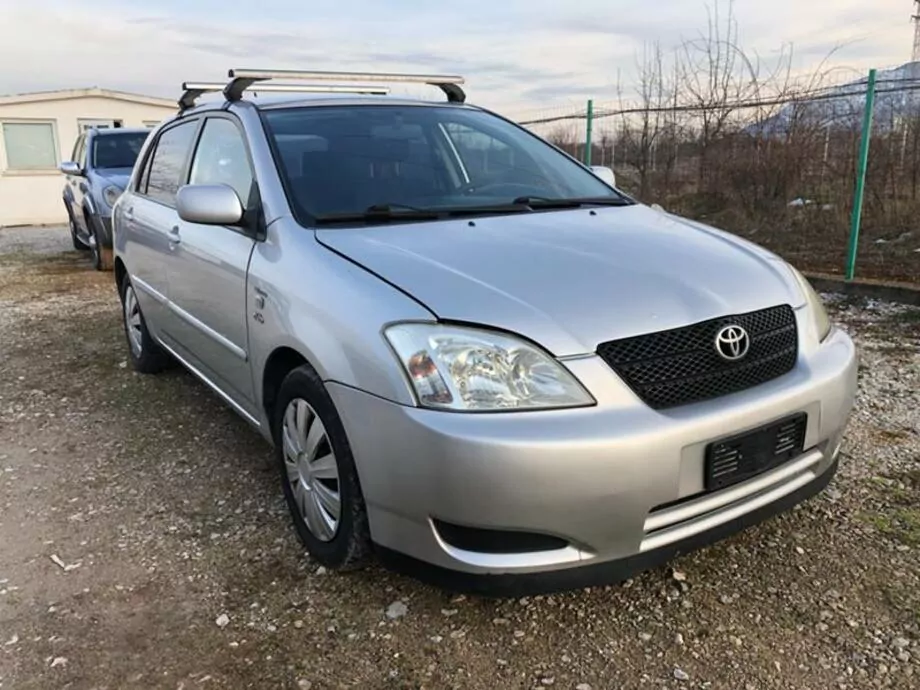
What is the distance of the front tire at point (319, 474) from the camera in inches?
90.6

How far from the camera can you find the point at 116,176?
920 centimetres

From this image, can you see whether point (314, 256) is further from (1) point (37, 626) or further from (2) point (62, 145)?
(2) point (62, 145)

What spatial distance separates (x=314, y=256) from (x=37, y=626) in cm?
144

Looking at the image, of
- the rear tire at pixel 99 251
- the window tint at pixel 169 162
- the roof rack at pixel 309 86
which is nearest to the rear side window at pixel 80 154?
the rear tire at pixel 99 251

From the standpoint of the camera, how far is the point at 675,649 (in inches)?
84.6

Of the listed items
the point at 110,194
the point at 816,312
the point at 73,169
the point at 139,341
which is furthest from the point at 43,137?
the point at 816,312

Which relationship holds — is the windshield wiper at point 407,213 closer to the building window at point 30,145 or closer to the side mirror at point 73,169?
the side mirror at point 73,169

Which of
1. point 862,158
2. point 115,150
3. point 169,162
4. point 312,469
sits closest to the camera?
point 312,469

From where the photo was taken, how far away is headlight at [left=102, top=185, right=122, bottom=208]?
870 centimetres

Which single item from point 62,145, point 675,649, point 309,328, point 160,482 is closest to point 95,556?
point 160,482

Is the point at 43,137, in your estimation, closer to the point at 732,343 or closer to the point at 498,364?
the point at 498,364

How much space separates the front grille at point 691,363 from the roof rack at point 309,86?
2264 millimetres

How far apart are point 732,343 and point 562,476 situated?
67 centimetres

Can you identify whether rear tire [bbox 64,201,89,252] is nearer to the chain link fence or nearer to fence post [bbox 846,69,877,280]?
the chain link fence
